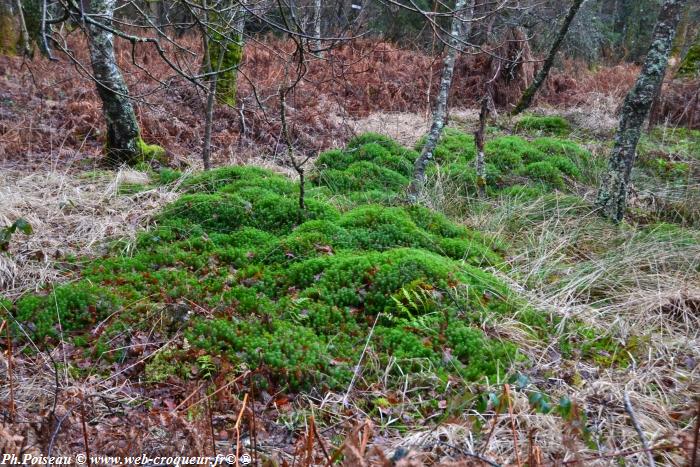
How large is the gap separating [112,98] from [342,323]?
4949 millimetres

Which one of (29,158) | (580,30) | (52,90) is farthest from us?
(580,30)

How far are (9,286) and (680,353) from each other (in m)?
5.04

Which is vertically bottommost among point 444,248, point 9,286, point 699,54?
point 9,286

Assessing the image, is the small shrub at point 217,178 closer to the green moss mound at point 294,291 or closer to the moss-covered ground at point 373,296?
the moss-covered ground at point 373,296

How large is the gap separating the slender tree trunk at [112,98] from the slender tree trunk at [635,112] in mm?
5869

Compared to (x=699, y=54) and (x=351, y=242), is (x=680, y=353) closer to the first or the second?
(x=351, y=242)

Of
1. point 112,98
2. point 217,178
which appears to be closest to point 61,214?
point 217,178

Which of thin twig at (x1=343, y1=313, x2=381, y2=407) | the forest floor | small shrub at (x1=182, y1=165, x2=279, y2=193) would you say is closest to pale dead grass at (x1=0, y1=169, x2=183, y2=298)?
the forest floor

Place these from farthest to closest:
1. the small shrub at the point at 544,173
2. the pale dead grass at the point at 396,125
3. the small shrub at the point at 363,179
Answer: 1. the pale dead grass at the point at 396,125
2. the small shrub at the point at 544,173
3. the small shrub at the point at 363,179

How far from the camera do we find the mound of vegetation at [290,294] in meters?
3.68

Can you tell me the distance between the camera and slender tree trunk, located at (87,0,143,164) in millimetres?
6902

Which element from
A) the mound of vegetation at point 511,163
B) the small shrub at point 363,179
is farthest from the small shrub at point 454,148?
the small shrub at point 363,179

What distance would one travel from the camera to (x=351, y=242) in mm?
5086

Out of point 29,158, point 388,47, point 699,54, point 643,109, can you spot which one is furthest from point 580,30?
point 29,158
